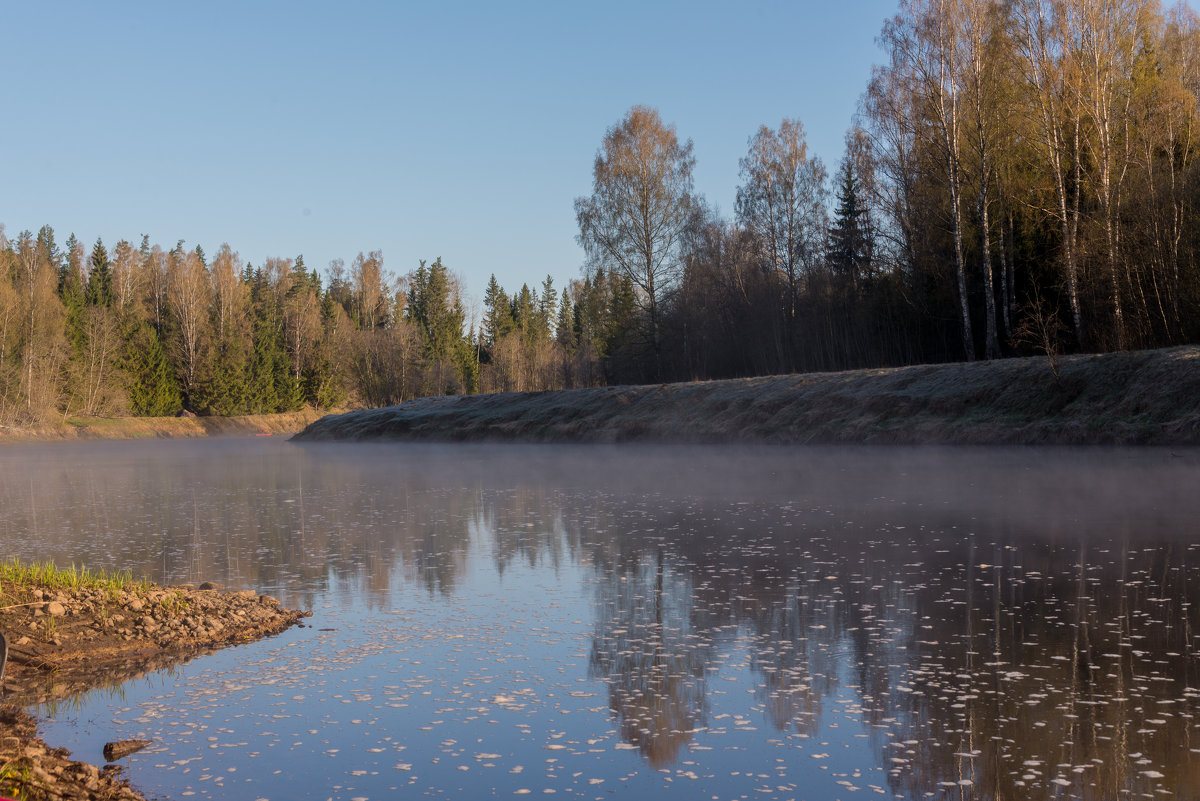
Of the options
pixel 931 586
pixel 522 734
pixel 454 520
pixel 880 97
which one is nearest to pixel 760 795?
pixel 522 734

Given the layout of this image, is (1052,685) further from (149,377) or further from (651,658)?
(149,377)

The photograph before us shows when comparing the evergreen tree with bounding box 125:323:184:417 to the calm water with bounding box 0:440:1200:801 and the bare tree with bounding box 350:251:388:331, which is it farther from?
the calm water with bounding box 0:440:1200:801

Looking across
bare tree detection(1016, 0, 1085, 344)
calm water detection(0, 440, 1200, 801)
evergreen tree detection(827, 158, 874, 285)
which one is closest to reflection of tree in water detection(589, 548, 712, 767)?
calm water detection(0, 440, 1200, 801)

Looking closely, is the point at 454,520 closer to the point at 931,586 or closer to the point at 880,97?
the point at 931,586

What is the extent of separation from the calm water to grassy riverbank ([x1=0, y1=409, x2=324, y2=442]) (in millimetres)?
48959

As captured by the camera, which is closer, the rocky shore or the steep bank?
the rocky shore

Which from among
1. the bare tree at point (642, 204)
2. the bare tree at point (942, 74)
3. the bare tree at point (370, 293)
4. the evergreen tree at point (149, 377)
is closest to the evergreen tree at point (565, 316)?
the bare tree at point (370, 293)

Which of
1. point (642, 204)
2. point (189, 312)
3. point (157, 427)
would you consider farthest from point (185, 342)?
point (642, 204)

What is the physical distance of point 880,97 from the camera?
113ft

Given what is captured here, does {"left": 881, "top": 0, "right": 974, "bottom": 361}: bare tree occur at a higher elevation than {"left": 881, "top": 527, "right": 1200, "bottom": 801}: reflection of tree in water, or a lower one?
higher

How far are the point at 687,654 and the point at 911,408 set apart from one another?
21.8 m

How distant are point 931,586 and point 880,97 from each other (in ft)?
101

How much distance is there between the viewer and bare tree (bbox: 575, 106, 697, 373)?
146 ft

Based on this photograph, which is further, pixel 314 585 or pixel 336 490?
pixel 336 490
